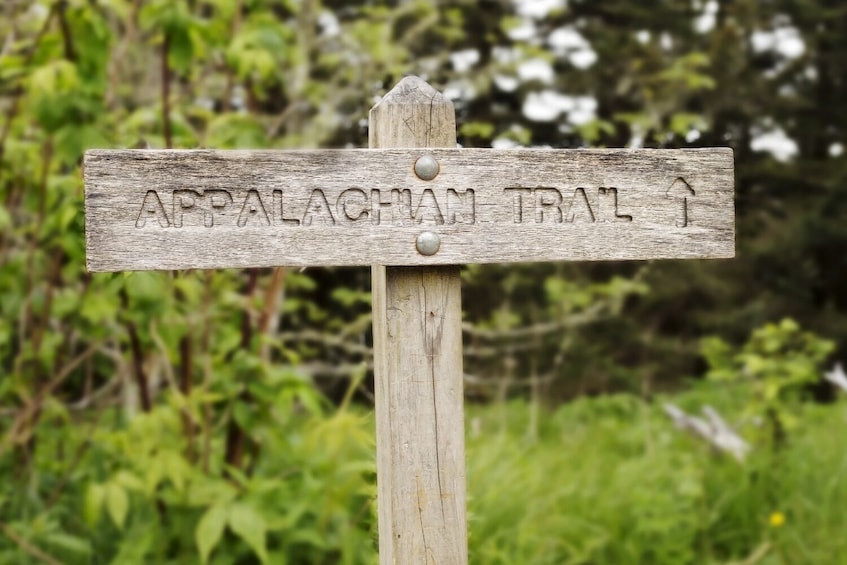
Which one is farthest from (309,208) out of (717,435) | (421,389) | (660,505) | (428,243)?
(717,435)

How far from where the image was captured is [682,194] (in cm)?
148

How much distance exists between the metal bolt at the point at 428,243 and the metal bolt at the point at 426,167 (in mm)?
89

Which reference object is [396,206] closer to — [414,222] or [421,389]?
[414,222]

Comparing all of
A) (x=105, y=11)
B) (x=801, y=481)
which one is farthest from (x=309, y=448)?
(x=105, y=11)

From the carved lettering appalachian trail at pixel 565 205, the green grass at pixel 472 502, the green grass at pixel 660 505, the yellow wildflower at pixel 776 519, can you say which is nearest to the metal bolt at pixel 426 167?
the carved lettering appalachian trail at pixel 565 205

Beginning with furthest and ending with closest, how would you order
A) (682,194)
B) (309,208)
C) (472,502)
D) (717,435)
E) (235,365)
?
1. (717,435)
2. (472,502)
3. (235,365)
4. (682,194)
5. (309,208)

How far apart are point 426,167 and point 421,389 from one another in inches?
14.4

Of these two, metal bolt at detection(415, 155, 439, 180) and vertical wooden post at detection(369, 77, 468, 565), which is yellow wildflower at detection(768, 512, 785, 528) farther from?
metal bolt at detection(415, 155, 439, 180)

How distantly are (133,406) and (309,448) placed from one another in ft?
3.57

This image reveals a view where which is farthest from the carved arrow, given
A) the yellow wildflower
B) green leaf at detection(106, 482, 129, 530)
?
the yellow wildflower

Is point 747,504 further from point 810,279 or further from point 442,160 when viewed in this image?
point 810,279

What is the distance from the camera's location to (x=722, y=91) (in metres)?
7.71

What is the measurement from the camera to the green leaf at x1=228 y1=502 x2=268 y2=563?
234 centimetres

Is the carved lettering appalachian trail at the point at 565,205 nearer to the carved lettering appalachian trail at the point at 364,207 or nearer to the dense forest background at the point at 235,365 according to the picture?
the carved lettering appalachian trail at the point at 364,207
